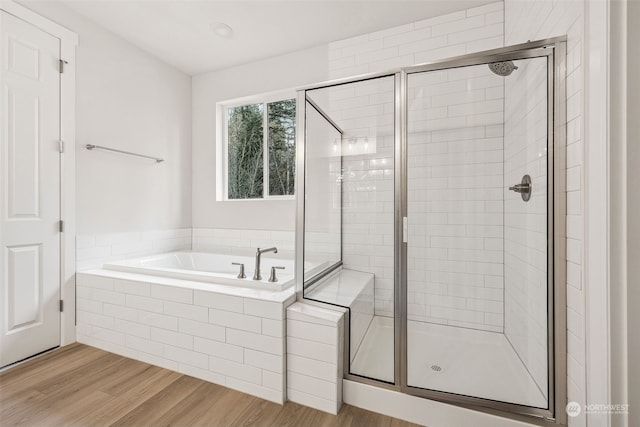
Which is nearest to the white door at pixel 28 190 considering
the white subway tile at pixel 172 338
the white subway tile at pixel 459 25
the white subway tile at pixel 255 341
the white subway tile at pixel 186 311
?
the white subway tile at pixel 172 338

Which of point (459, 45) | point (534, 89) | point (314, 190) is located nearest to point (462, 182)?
point (534, 89)

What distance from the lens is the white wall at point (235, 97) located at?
2.92 meters

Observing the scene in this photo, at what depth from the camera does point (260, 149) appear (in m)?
3.27

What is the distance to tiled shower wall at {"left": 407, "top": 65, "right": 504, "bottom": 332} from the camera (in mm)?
1503

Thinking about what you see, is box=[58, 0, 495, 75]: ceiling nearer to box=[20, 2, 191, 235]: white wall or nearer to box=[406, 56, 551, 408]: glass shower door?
box=[20, 2, 191, 235]: white wall

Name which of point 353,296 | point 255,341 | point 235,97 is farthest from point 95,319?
point 235,97

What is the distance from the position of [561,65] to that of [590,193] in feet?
1.98

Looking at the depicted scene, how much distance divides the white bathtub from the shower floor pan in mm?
639

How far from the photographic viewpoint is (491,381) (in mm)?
1439

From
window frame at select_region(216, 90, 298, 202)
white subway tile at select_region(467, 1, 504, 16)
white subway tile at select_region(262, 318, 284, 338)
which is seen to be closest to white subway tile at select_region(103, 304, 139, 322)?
white subway tile at select_region(262, 318, 284, 338)

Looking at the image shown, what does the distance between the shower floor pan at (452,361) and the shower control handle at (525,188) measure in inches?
28.2

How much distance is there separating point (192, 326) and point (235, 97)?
243 cm

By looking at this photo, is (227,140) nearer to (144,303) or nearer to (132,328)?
(144,303)

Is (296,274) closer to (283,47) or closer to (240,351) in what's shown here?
(240,351)
